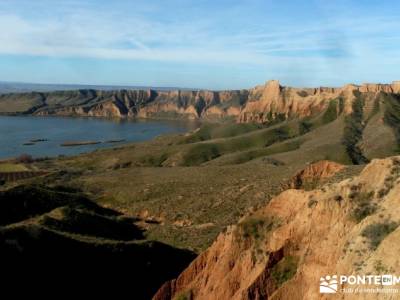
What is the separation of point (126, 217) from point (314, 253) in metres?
44.9

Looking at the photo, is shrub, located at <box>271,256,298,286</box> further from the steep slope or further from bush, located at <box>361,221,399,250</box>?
the steep slope

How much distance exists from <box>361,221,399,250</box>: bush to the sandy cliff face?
0.14ft

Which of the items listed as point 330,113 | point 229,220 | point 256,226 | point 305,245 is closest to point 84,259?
point 256,226

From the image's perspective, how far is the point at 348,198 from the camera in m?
27.6

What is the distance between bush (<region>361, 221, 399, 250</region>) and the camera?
2240cm

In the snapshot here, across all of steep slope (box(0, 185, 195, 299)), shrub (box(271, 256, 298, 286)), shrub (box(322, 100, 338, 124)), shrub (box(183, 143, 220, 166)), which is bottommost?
shrub (box(183, 143, 220, 166))

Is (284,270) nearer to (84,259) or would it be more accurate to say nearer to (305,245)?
(305,245)

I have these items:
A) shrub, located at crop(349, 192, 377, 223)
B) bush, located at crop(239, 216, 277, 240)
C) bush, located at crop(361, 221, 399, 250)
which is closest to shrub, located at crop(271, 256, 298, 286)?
bush, located at crop(239, 216, 277, 240)

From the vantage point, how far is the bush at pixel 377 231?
2240 cm

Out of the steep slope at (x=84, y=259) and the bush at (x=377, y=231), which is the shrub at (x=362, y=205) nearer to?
the bush at (x=377, y=231)

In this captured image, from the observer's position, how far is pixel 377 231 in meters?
23.0

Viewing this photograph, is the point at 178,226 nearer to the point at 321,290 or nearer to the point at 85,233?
the point at 85,233

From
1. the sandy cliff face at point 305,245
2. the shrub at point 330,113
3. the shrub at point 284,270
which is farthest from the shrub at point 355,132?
the shrub at point 284,270

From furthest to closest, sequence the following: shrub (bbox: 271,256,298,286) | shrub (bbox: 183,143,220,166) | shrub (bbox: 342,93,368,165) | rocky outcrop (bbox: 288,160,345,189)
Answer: shrub (bbox: 183,143,220,166) → shrub (bbox: 342,93,368,165) → rocky outcrop (bbox: 288,160,345,189) → shrub (bbox: 271,256,298,286)
